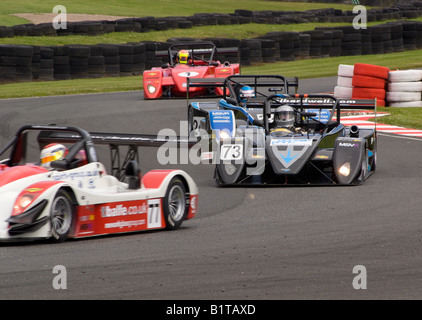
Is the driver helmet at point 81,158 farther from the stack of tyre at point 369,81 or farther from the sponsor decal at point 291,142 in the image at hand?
the stack of tyre at point 369,81

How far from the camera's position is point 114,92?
22.7 metres

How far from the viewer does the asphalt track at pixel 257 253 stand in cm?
522

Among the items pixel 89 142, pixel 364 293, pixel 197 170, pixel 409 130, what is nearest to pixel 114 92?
pixel 409 130

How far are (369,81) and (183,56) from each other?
16.1 ft

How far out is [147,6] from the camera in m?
43.0

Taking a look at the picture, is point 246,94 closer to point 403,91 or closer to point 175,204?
point 403,91

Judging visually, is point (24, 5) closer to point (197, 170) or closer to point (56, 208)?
point (197, 170)

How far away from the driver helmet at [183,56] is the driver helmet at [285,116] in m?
9.46

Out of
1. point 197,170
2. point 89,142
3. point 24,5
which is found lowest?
point 197,170

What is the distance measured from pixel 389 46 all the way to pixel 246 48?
217 inches

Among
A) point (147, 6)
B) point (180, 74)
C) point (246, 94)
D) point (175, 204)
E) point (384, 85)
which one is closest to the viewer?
point (175, 204)

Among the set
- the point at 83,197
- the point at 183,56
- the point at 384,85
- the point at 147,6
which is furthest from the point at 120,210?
the point at 147,6

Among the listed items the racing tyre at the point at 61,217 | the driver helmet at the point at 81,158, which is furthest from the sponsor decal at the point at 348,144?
the racing tyre at the point at 61,217

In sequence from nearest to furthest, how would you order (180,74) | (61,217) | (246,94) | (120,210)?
(61,217), (120,210), (246,94), (180,74)
